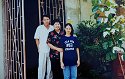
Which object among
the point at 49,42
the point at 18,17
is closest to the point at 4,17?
the point at 18,17

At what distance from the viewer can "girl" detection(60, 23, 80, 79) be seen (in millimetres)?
6641

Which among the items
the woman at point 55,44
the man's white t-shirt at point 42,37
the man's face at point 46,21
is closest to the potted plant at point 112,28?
the woman at point 55,44

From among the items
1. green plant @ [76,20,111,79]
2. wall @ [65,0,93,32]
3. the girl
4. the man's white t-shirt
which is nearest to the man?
the man's white t-shirt

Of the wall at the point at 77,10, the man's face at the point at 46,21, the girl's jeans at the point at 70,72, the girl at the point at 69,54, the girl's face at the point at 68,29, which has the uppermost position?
the wall at the point at 77,10

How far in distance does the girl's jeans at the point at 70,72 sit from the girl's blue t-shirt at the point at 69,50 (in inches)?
3.7

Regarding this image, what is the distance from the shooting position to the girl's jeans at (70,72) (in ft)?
21.9

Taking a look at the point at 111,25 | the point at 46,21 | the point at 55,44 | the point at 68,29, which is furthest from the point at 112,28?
the point at 46,21

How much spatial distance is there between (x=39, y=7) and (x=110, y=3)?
1627 millimetres

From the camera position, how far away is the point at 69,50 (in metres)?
6.65

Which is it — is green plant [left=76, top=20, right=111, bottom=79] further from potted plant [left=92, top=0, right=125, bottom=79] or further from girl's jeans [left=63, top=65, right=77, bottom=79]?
girl's jeans [left=63, top=65, right=77, bottom=79]

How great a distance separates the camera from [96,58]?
7574 mm

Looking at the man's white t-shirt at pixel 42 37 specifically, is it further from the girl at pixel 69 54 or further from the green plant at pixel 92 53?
the green plant at pixel 92 53

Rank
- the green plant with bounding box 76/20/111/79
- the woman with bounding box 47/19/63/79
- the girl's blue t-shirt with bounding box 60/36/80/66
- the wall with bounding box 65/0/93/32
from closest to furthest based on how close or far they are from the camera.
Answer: the girl's blue t-shirt with bounding box 60/36/80/66
the woman with bounding box 47/19/63/79
the green plant with bounding box 76/20/111/79
the wall with bounding box 65/0/93/32

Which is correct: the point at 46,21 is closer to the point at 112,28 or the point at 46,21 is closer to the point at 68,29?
the point at 68,29
